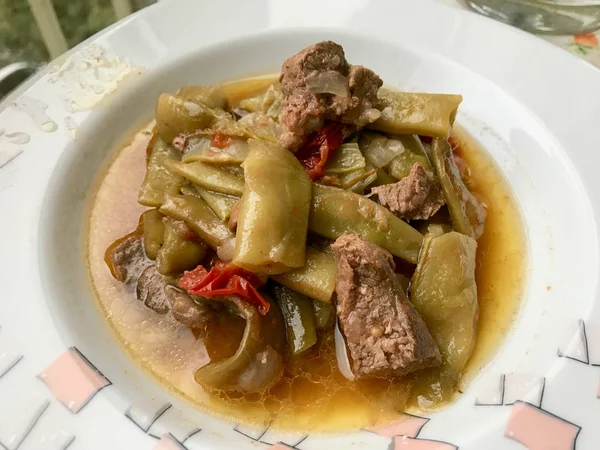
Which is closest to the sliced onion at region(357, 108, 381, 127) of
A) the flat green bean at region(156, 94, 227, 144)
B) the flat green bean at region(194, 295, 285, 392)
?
the flat green bean at region(156, 94, 227, 144)

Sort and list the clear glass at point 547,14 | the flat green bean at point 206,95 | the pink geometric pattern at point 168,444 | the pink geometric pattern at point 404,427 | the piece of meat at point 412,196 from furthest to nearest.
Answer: the clear glass at point 547,14 → the flat green bean at point 206,95 → the piece of meat at point 412,196 → the pink geometric pattern at point 404,427 → the pink geometric pattern at point 168,444

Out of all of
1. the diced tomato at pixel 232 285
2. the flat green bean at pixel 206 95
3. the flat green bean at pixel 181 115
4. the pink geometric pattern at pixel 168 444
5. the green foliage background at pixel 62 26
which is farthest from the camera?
the green foliage background at pixel 62 26

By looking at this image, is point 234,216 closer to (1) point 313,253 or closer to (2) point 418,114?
(1) point 313,253

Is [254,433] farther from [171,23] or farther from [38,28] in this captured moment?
[38,28]

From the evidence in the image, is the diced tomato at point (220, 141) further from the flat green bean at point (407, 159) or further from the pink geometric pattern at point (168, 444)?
the pink geometric pattern at point (168, 444)

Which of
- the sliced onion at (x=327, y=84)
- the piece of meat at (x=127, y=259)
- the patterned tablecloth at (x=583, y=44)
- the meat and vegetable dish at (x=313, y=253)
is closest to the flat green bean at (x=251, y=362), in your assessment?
the meat and vegetable dish at (x=313, y=253)

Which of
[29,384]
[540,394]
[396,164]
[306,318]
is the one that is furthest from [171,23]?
[540,394]

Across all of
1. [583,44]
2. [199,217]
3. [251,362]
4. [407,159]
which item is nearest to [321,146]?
[407,159]
